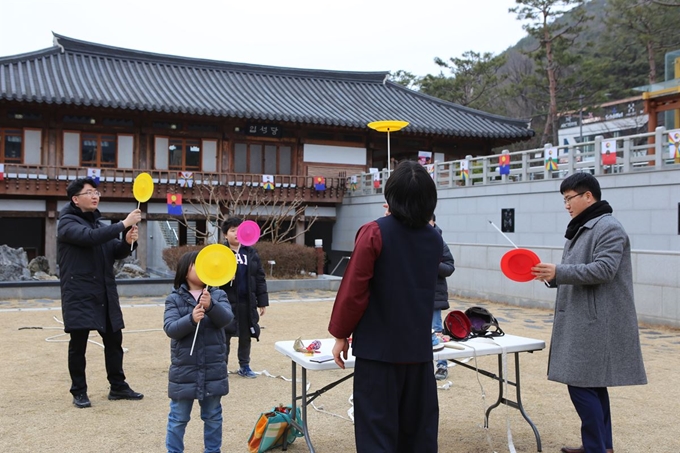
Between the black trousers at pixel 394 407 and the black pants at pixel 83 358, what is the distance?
2766 mm

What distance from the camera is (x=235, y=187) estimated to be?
19078 mm

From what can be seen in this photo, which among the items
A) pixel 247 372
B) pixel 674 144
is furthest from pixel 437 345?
pixel 674 144

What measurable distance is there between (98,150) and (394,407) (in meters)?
18.1

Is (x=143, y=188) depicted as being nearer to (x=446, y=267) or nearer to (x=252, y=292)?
→ (x=252, y=292)

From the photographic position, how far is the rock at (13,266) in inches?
539

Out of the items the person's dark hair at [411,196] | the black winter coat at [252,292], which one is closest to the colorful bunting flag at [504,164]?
the black winter coat at [252,292]

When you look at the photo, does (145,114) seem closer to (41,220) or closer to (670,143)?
(41,220)

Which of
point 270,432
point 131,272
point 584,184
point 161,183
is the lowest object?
point 270,432

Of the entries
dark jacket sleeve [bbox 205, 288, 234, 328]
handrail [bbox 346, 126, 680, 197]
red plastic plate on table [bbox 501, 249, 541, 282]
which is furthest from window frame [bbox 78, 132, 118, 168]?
red plastic plate on table [bbox 501, 249, 541, 282]

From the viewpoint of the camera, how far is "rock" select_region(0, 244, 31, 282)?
13.7 meters

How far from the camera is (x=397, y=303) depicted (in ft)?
8.52

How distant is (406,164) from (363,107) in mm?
21036

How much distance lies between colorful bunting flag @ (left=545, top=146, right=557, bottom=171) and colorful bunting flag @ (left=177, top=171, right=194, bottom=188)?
1029 cm

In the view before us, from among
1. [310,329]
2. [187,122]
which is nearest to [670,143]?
[310,329]
